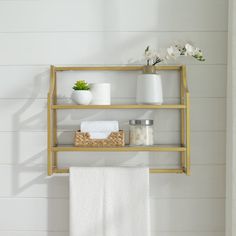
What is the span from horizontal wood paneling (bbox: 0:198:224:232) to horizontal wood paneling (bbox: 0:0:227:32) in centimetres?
69

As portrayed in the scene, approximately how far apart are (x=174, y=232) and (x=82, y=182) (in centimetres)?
43

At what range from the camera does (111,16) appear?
164cm

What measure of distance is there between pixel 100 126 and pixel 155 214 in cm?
43

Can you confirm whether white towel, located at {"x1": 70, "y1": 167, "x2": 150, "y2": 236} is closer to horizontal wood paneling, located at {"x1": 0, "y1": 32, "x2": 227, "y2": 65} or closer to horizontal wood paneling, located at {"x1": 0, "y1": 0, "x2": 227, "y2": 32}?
horizontal wood paneling, located at {"x1": 0, "y1": 32, "x2": 227, "y2": 65}

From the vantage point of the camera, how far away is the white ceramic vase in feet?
4.97

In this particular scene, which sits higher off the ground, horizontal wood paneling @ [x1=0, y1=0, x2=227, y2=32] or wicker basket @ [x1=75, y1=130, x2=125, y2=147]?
horizontal wood paneling @ [x1=0, y1=0, x2=227, y2=32]

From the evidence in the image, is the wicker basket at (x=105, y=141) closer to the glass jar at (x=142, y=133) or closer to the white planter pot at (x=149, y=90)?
the glass jar at (x=142, y=133)

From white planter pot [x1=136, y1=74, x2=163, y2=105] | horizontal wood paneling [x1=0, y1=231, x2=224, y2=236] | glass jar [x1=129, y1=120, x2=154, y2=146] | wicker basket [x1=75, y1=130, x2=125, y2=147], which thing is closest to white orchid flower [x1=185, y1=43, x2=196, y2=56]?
white planter pot [x1=136, y1=74, x2=163, y2=105]

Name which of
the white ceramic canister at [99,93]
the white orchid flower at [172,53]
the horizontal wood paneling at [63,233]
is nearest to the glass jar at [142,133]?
the white ceramic canister at [99,93]

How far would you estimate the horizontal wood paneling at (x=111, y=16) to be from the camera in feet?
5.37

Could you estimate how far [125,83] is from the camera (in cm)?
165

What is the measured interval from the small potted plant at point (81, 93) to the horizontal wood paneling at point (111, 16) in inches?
10.3

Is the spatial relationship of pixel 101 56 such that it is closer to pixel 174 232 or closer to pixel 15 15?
pixel 15 15

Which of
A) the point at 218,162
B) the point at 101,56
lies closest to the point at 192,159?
the point at 218,162
